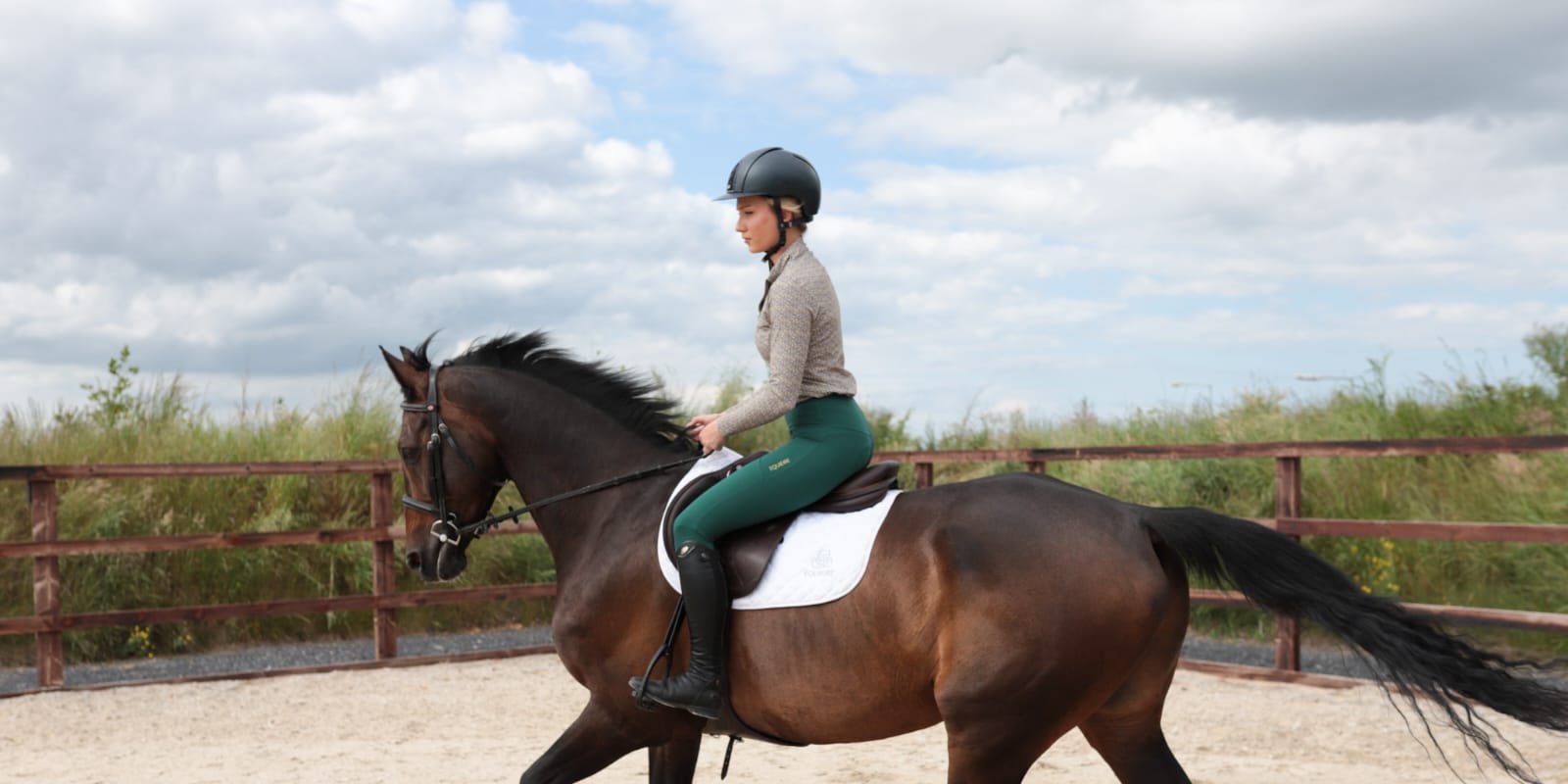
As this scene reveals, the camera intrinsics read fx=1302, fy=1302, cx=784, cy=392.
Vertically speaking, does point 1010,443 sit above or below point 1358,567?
above

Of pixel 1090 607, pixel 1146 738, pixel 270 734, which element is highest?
pixel 1090 607

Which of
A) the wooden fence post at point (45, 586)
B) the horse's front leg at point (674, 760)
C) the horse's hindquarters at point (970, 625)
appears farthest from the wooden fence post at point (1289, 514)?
the wooden fence post at point (45, 586)

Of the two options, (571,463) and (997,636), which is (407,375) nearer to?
(571,463)

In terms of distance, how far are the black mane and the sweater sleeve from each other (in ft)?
2.20

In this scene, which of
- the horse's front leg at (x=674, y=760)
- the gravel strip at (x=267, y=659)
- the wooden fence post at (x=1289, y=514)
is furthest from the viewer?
the gravel strip at (x=267, y=659)

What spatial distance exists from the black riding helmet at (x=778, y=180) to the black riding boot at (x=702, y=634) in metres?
1.01

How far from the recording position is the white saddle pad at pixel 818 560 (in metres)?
3.69

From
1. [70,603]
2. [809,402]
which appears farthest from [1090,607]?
[70,603]

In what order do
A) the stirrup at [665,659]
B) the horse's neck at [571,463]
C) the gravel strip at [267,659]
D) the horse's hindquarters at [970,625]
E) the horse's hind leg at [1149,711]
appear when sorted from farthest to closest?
the gravel strip at [267,659]
the horse's neck at [571,463]
the stirrup at [665,659]
the horse's hind leg at [1149,711]
the horse's hindquarters at [970,625]

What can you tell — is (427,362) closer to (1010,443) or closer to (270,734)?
(270,734)

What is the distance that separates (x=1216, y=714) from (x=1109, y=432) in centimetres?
703

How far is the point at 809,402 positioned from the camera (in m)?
3.91

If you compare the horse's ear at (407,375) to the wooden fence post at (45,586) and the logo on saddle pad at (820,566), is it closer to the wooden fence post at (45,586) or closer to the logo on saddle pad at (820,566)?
the logo on saddle pad at (820,566)

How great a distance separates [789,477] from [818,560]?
259 millimetres
